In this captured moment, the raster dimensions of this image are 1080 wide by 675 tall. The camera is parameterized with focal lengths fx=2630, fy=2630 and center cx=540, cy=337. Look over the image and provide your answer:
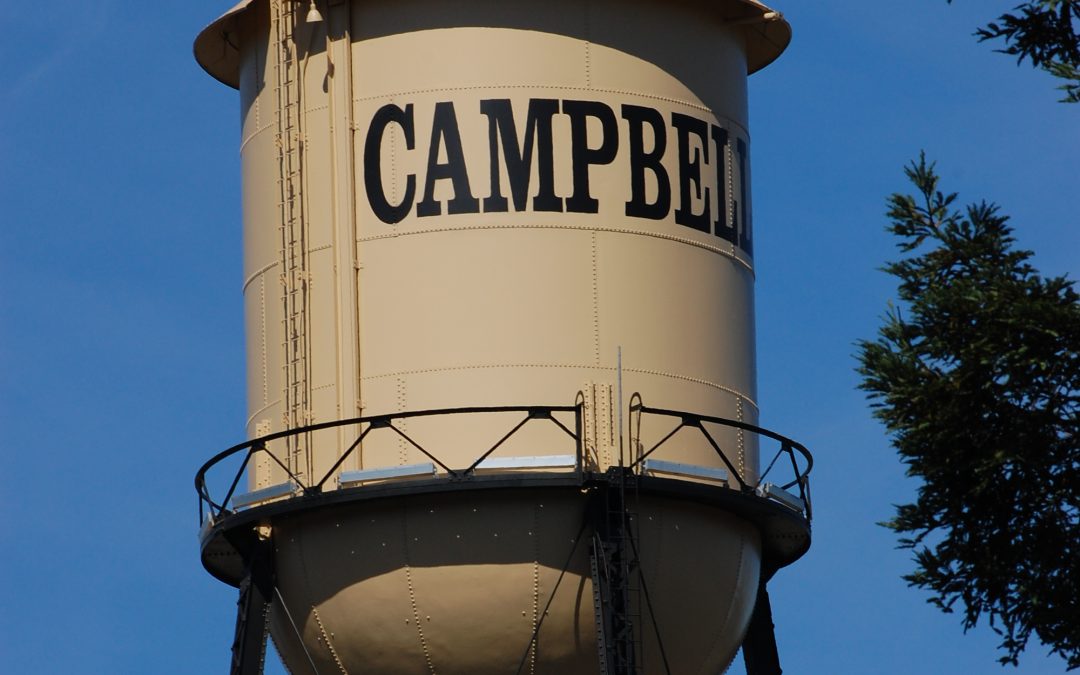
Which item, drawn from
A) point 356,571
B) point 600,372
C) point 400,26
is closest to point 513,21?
point 400,26

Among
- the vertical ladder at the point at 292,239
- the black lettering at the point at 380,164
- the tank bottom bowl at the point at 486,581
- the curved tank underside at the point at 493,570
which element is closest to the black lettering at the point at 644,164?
the black lettering at the point at 380,164

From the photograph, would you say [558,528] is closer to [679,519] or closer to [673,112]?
[679,519]

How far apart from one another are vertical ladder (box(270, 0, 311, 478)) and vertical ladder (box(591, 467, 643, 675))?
3409 millimetres

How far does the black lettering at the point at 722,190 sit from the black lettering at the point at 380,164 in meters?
3.62

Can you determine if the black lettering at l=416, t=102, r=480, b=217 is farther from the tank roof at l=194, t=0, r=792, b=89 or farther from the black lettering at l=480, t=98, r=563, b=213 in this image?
the tank roof at l=194, t=0, r=792, b=89

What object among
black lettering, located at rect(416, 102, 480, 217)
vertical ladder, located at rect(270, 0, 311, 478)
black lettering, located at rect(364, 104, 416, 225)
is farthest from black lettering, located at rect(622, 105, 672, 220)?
vertical ladder, located at rect(270, 0, 311, 478)

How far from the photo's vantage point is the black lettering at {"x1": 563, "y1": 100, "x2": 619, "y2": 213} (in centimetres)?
2897

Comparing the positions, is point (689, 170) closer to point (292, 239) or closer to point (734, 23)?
point (734, 23)

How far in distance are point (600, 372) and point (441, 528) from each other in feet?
8.03

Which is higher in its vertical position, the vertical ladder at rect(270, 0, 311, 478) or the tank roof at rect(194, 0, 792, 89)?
the tank roof at rect(194, 0, 792, 89)

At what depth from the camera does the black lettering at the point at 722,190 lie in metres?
30.2

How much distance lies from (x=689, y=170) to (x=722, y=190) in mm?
664

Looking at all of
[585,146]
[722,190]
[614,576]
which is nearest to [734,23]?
[722,190]

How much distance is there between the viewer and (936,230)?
78.6ft
